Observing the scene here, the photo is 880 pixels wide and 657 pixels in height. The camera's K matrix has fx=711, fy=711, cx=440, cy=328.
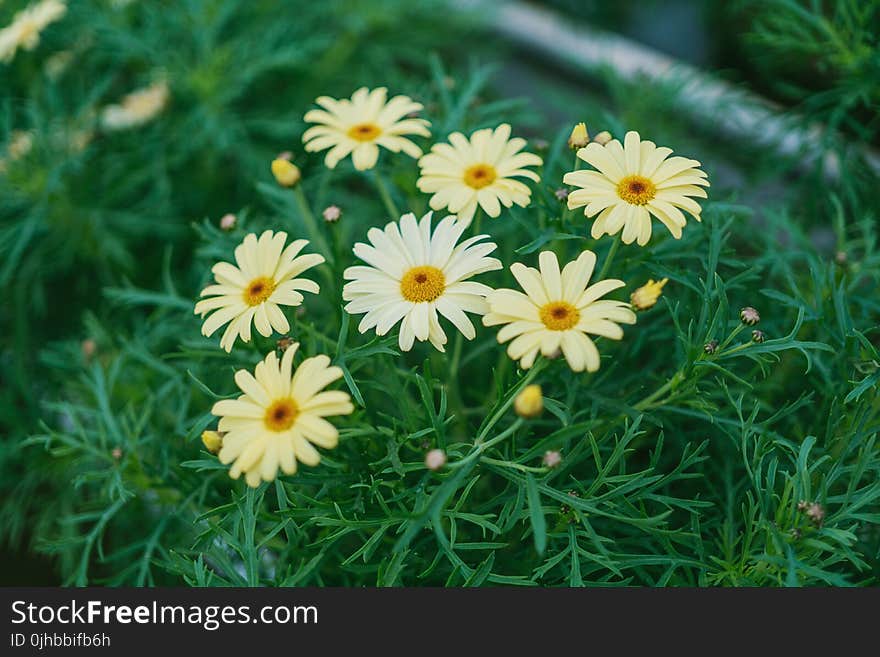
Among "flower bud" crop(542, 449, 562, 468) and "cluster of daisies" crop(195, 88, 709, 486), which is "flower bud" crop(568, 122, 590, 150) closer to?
"cluster of daisies" crop(195, 88, 709, 486)

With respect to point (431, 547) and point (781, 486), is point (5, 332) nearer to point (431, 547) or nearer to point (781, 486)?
point (431, 547)

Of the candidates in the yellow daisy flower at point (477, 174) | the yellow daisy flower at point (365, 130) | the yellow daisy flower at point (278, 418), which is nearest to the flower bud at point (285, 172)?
the yellow daisy flower at point (365, 130)

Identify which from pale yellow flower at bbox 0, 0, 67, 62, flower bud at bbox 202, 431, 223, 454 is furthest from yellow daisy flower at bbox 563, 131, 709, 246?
pale yellow flower at bbox 0, 0, 67, 62

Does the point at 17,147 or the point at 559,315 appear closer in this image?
the point at 559,315

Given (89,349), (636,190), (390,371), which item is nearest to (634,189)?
(636,190)

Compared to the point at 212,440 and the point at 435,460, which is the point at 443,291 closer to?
→ the point at 435,460

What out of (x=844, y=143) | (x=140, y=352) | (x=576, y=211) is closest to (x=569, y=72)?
(x=844, y=143)

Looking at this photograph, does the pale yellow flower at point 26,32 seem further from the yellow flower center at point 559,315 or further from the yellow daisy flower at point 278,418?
the yellow flower center at point 559,315
